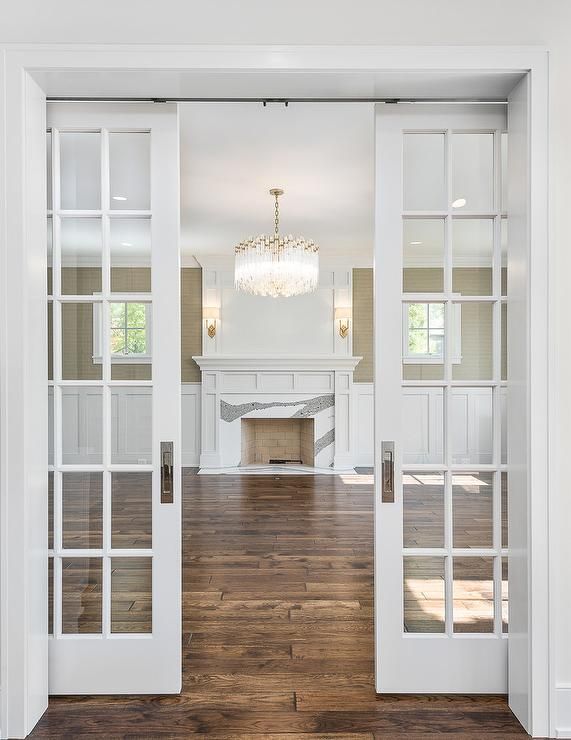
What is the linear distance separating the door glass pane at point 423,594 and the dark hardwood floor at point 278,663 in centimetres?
29

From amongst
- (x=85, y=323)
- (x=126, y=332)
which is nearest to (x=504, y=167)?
(x=126, y=332)

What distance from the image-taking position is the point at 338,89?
2055 mm

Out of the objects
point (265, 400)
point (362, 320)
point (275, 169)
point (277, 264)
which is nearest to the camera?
point (275, 169)

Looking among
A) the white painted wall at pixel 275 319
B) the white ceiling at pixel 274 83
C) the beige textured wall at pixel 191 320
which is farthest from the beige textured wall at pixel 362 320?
the white ceiling at pixel 274 83

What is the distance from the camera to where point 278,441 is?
7652mm

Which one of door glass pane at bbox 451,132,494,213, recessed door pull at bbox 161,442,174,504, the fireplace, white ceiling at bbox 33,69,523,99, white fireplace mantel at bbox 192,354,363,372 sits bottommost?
the fireplace

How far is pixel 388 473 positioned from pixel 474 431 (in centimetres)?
39

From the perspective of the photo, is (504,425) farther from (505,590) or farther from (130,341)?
(130,341)

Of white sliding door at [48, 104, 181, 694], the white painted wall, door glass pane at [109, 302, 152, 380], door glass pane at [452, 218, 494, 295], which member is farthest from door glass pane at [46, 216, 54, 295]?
the white painted wall

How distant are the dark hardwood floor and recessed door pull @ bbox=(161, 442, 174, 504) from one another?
2.64ft

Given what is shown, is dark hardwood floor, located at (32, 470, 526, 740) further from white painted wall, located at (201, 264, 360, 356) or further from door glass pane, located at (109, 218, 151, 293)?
white painted wall, located at (201, 264, 360, 356)

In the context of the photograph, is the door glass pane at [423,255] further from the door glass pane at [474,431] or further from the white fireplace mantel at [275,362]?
the white fireplace mantel at [275,362]

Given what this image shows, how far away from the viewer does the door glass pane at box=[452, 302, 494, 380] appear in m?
2.18

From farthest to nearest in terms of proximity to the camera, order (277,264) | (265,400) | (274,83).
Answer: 1. (265,400)
2. (277,264)
3. (274,83)
